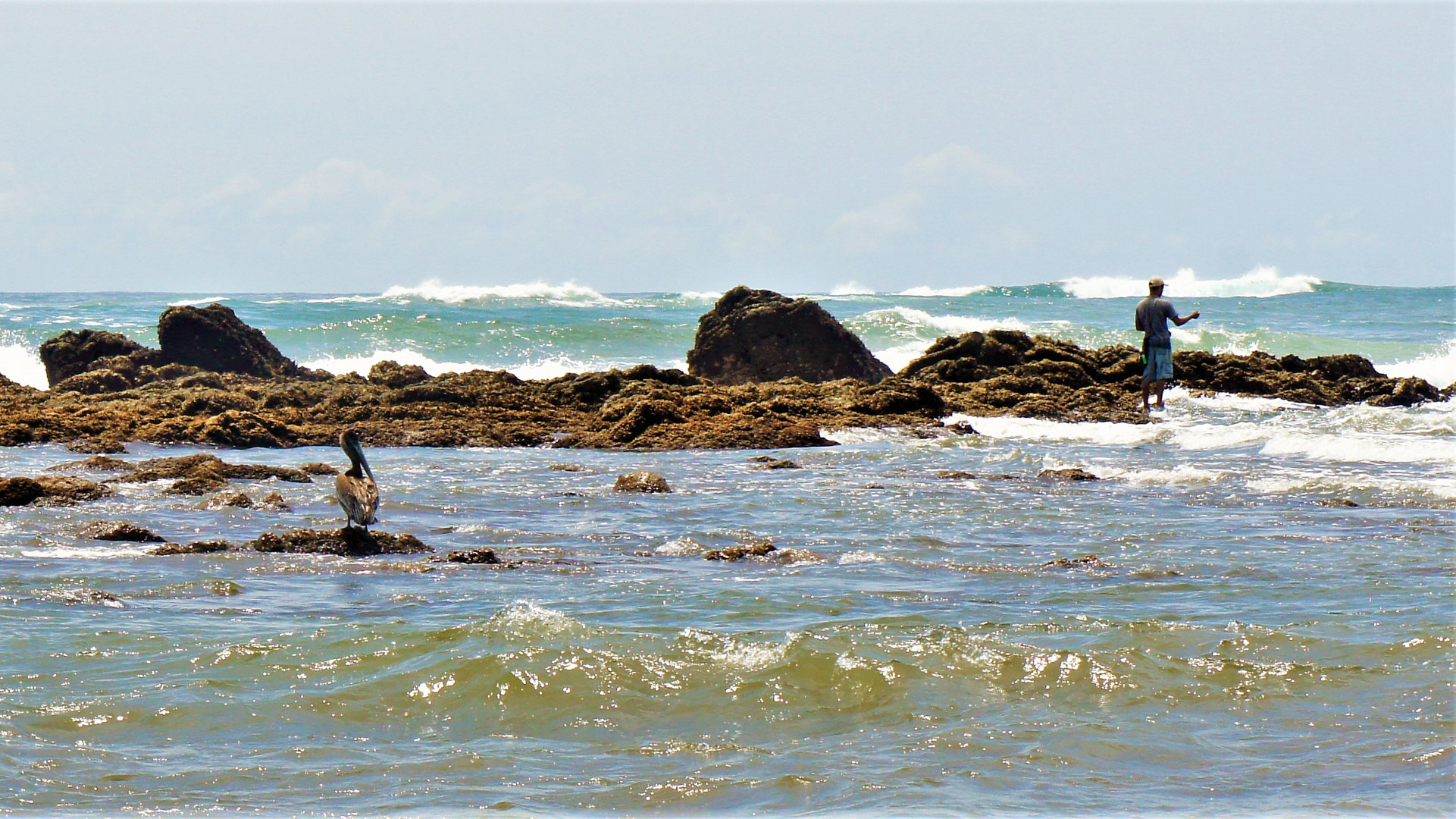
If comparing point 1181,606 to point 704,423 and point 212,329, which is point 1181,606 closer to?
point 704,423

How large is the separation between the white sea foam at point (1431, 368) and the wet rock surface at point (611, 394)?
21.0 feet

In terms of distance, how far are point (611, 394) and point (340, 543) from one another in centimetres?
999

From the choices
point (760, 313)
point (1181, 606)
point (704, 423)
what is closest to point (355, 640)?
point (1181, 606)

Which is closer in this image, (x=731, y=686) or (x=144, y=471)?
(x=731, y=686)

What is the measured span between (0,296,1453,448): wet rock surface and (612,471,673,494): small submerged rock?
293 centimetres

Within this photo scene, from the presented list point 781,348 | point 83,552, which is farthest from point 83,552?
point 781,348

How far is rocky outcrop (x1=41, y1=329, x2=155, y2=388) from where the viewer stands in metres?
21.8

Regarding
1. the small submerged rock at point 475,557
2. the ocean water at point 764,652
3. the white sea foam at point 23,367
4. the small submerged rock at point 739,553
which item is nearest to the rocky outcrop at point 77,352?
the white sea foam at point 23,367

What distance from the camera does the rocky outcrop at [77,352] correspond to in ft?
71.4

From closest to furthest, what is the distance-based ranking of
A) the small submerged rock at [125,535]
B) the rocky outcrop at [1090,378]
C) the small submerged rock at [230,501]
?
1. the small submerged rock at [125,535]
2. the small submerged rock at [230,501]
3. the rocky outcrop at [1090,378]

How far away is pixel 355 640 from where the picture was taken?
6086mm

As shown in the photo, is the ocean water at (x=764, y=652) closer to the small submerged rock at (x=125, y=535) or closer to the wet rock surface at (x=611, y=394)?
the small submerged rock at (x=125, y=535)

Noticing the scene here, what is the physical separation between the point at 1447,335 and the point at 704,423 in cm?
2943

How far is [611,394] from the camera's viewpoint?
719 inches
